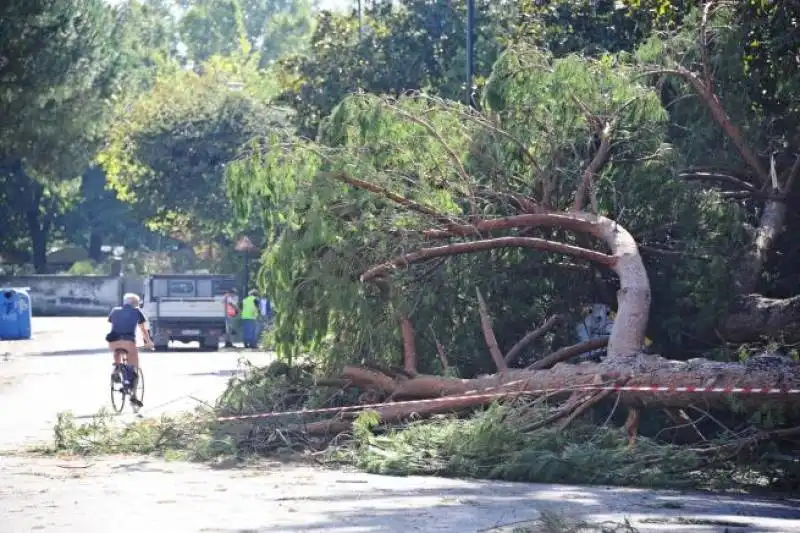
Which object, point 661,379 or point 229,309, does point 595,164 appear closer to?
point 661,379

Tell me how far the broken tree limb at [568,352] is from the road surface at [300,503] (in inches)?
119

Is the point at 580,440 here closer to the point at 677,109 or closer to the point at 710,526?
the point at 710,526

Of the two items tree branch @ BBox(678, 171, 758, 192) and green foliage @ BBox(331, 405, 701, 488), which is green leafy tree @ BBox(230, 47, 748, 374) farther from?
green foliage @ BBox(331, 405, 701, 488)

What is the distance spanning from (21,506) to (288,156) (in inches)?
263

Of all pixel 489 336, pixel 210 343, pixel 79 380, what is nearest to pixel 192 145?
pixel 210 343

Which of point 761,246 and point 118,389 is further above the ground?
point 761,246

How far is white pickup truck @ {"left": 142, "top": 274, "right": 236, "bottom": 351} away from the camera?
136 feet

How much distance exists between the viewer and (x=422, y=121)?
17562 millimetres

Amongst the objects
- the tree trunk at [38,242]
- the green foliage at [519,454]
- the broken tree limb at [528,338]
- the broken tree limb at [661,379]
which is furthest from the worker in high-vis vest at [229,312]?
the tree trunk at [38,242]

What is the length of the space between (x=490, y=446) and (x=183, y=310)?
2810 cm

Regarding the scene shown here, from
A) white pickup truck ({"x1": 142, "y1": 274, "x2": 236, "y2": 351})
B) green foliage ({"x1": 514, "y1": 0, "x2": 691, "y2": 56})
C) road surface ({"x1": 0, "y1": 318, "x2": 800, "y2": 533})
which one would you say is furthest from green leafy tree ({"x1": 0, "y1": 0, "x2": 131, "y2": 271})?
road surface ({"x1": 0, "y1": 318, "x2": 800, "y2": 533})

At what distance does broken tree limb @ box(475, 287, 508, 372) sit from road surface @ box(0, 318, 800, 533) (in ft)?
8.96

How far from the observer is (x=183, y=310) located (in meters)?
41.6

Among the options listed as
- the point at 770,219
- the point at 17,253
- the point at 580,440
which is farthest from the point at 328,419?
the point at 17,253
